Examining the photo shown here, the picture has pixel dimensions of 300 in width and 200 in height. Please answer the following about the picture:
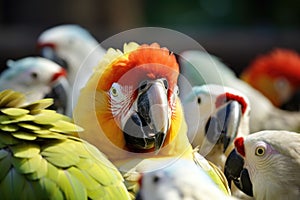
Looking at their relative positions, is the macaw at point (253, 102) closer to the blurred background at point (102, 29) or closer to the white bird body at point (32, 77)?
the white bird body at point (32, 77)

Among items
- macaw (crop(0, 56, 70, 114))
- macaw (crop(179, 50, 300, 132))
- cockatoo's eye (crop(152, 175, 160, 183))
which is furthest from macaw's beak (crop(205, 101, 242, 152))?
cockatoo's eye (crop(152, 175, 160, 183))

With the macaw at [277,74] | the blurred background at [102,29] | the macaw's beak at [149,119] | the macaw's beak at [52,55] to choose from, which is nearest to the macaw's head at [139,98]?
the macaw's beak at [149,119]

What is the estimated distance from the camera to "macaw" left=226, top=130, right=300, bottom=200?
6.62 feet

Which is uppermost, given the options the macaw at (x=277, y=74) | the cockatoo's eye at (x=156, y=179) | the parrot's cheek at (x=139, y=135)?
the cockatoo's eye at (x=156, y=179)

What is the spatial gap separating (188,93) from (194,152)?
1.07ft

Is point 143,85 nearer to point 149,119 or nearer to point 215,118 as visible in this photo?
point 149,119

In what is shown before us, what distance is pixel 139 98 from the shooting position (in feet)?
6.77

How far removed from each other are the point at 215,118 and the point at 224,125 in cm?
4

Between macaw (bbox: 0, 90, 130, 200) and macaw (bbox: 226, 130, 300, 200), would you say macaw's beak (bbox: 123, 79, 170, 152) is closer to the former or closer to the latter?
macaw (bbox: 0, 90, 130, 200)

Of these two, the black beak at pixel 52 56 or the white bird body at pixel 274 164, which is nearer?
the white bird body at pixel 274 164

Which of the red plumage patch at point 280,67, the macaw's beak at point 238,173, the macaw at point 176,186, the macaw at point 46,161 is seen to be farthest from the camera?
the red plumage patch at point 280,67

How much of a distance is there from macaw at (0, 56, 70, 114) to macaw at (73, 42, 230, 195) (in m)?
0.93

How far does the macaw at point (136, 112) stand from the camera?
2047mm

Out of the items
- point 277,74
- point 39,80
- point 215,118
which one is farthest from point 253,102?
point 215,118
